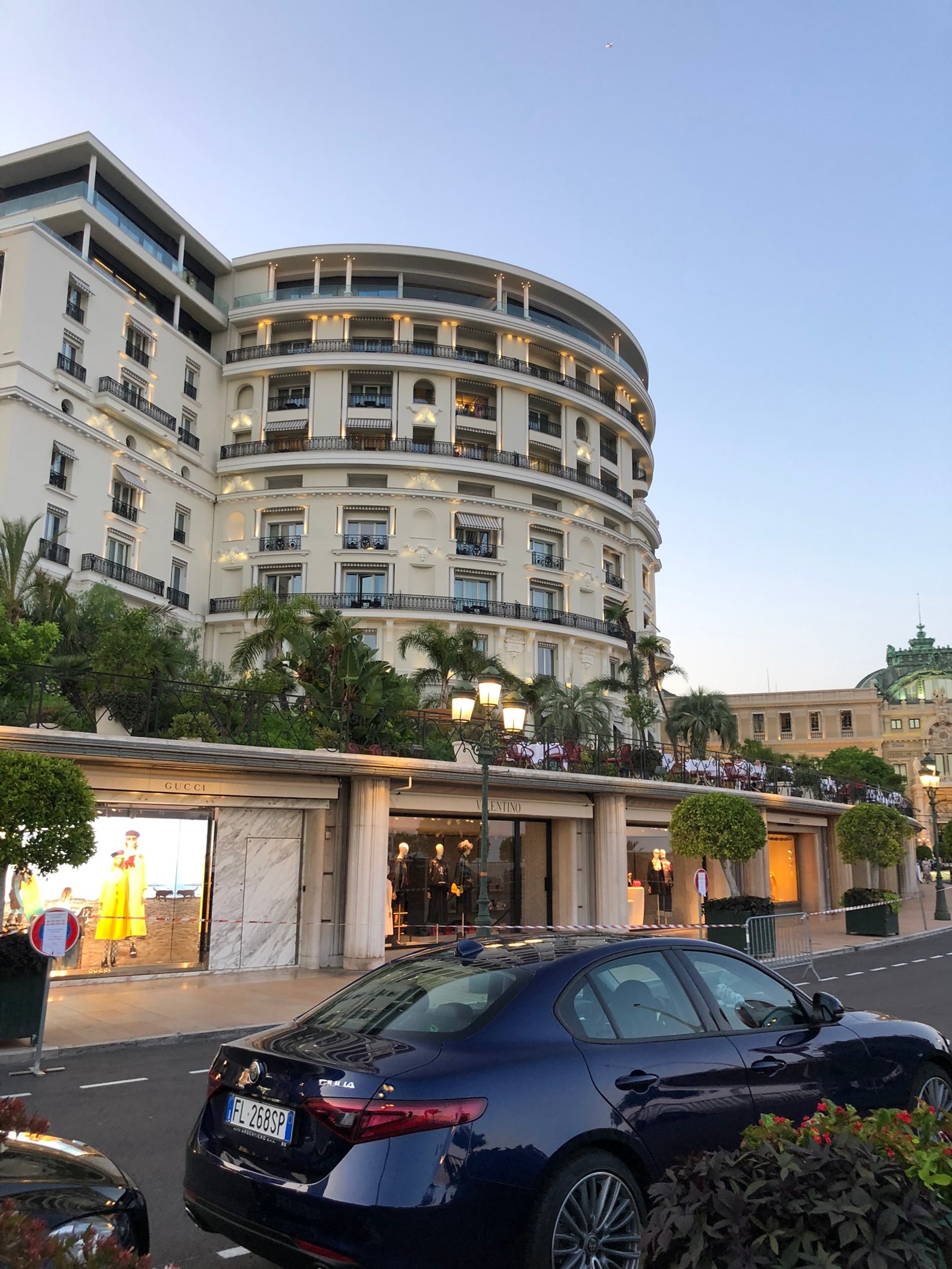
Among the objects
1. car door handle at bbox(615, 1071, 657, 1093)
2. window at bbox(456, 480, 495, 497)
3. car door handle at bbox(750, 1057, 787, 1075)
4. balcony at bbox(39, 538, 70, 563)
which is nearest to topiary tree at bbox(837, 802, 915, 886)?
car door handle at bbox(750, 1057, 787, 1075)

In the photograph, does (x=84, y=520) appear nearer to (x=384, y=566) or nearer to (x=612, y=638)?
(x=384, y=566)

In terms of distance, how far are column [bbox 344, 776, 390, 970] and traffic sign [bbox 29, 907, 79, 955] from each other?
361 inches

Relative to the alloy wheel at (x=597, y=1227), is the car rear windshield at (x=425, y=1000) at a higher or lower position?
higher

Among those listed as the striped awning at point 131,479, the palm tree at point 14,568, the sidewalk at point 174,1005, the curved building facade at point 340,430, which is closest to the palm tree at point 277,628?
the palm tree at point 14,568

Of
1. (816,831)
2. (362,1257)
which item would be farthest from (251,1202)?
(816,831)

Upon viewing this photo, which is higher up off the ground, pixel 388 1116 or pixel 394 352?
pixel 394 352

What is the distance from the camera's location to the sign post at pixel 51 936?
9.88 m

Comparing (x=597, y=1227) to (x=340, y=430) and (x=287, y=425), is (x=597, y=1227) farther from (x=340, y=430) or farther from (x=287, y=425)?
(x=287, y=425)

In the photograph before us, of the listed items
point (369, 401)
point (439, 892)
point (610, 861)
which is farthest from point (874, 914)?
point (369, 401)

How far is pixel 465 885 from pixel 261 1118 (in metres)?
19.9

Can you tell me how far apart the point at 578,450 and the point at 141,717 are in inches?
1636

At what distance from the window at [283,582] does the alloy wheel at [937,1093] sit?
1832 inches

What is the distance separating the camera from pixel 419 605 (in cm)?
4947

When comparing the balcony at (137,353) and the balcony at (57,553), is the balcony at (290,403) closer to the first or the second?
the balcony at (137,353)
